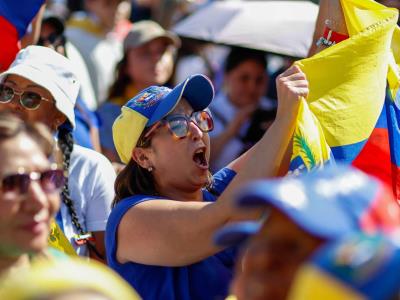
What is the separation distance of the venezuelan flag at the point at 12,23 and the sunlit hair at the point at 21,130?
2049 mm

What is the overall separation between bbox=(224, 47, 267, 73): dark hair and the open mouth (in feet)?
10.3

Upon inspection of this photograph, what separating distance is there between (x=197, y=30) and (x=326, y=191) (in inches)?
210

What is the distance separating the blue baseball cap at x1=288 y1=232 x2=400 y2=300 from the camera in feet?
5.99

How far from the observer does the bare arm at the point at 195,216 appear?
3.32 meters

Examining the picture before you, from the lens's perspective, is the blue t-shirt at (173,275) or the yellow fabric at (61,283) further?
the blue t-shirt at (173,275)

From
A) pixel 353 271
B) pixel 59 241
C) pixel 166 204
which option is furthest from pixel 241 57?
pixel 353 271

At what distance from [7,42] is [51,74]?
0.76 metres

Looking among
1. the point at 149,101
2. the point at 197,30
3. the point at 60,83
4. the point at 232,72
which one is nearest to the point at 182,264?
the point at 149,101

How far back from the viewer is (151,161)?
372cm

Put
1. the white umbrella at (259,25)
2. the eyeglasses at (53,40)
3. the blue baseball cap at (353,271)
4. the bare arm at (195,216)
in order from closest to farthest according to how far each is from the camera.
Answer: the blue baseball cap at (353,271), the bare arm at (195,216), the eyeglasses at (53,40), the white umbrella at (259,25)

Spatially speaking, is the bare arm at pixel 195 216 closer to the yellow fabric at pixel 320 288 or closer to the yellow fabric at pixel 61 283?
the yellow fabric at pixel 61 283

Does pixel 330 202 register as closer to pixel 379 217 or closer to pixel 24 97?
pixel 379 217

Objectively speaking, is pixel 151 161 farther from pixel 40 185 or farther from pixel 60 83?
pixel 40 185

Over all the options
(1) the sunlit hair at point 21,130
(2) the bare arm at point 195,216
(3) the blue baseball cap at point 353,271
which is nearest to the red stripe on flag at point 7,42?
(2) the bare arm at point 195,216
